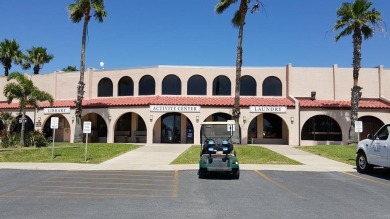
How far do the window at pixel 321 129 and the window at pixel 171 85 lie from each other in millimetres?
10044

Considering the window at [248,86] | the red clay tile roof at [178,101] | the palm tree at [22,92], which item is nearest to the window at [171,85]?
the red clay tile roof at [178,101]

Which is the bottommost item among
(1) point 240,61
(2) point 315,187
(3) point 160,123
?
(2) point 315,187

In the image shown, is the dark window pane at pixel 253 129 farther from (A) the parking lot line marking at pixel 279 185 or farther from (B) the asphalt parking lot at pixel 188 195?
(B) the asphalt parking lot at pixel 188 195

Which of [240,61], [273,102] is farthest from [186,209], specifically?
[273,102]

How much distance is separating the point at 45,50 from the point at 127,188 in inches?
1184

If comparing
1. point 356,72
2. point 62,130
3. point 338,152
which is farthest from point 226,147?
point 62,130

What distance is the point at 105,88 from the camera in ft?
104

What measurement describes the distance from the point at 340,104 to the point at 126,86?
54.5 ft

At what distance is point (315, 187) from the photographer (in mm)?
11391

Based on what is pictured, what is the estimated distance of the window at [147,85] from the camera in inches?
1197

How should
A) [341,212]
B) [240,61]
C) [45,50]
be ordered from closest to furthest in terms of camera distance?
[341,212] < [240,61] < [45,50]

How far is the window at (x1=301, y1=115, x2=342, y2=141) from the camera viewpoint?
93.7 feet

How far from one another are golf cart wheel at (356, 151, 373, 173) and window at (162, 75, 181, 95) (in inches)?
664

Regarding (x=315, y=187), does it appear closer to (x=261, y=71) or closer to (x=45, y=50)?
(x=261, y=71)
